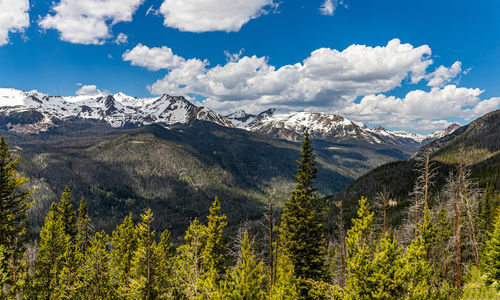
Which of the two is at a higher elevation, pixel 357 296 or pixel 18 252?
pixel 357 296

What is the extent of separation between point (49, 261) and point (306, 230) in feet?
102

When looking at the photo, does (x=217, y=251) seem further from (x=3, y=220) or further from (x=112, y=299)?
(x=3, y=220)

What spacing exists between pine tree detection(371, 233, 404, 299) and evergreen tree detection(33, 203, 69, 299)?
34.4 m

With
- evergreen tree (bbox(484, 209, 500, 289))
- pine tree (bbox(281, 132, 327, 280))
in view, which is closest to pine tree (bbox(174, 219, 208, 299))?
pine tree (bbox(281, 132, 327, 280))

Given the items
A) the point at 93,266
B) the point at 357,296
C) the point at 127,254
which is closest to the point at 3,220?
the point at 93,266

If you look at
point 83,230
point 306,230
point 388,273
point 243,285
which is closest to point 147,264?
point 243,285

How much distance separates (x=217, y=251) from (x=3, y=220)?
883 inches

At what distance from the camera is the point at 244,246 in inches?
734

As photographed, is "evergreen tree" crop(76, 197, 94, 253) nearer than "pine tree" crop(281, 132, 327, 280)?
No

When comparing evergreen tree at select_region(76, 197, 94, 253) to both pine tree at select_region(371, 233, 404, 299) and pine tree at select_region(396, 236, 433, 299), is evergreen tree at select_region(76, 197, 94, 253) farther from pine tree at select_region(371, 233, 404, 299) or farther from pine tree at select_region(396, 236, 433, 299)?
pine tree at select_region(396, 236, 433, 299)

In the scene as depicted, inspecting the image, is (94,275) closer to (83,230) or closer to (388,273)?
(83,230)

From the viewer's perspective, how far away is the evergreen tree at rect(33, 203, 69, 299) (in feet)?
102

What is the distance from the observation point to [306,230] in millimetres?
26109

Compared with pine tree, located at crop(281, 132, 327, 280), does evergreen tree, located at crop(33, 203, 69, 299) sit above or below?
below
